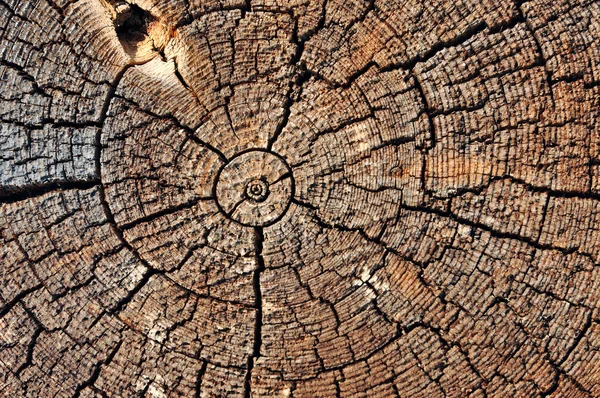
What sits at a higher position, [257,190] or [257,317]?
[257,190]

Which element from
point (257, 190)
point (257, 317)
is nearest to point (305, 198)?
point (257, 190)

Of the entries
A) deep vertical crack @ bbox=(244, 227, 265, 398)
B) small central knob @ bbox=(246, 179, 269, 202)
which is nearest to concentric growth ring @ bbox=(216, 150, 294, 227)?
small central knob @ bbox=(246, 179, 269, 202)

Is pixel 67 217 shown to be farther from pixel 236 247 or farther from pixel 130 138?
pixel 236 247

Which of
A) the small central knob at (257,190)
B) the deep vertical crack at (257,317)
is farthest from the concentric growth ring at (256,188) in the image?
the deep vertical crack at (257,317)

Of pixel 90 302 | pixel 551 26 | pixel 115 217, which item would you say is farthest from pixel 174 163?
pixel 551 26

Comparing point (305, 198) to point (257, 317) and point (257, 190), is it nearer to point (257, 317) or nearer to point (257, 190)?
point (257, 190)

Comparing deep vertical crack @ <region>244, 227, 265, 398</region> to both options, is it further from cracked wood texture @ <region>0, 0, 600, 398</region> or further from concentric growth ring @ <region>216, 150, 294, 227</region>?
concentric growth ring @ <region>216, 150, 294, 227</region>
